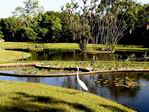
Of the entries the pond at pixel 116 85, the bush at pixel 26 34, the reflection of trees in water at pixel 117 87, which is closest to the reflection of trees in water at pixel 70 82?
the pond at pixel 116 85

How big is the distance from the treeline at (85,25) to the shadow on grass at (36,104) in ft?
238

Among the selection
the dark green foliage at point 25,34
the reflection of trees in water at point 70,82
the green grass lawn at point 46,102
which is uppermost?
the dark green foliage at point 25,34

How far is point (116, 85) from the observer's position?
1378 inches

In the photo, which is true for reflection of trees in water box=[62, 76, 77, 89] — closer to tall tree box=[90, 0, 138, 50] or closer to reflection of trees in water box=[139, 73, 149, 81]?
reflection of trees in water box=[139, 73, 149, 81]

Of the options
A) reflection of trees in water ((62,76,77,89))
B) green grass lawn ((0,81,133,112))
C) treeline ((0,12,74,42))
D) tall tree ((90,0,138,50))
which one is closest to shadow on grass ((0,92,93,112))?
green grass lawn ((0,81,133,112))

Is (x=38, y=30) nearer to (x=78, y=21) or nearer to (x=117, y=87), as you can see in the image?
(x=78, y=21)

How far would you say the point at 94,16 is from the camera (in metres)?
107

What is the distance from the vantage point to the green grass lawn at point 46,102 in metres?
18.2

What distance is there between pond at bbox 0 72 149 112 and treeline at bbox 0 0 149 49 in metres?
52.9

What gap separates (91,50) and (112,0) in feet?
54.0

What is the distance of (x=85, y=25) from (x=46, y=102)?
273 feet

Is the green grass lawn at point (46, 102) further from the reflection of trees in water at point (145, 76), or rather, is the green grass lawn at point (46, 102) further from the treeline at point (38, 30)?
the treeline at point (38, 30)

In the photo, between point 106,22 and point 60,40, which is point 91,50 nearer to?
point 106,22

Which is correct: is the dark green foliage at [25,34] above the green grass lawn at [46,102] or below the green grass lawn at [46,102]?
above
